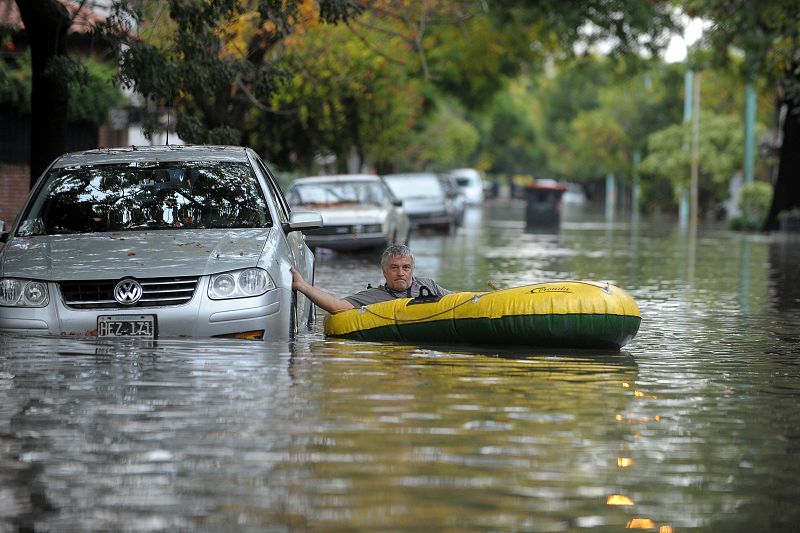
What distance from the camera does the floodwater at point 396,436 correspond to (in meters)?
6.39

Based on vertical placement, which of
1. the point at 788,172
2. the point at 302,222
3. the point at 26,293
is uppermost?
the point at 788,172

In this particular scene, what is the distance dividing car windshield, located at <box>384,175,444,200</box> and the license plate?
34901 millimetres

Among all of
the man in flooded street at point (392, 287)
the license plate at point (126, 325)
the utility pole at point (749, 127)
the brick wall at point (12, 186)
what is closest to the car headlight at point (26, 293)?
the license plate at point (126, 325)

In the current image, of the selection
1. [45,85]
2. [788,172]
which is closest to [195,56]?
[45,85]

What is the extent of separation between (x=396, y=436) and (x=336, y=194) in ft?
79.5

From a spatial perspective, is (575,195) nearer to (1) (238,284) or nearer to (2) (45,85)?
(2) (45,85)

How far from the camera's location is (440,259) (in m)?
29.3

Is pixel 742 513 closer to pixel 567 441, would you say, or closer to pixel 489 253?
pixel 567 441

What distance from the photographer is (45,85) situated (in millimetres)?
19141

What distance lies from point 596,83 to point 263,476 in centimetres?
12051

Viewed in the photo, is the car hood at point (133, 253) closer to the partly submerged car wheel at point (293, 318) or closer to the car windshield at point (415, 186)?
the partly submerged car wheel at point (293, 318)

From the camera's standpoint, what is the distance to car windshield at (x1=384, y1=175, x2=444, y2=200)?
46875 millimetres

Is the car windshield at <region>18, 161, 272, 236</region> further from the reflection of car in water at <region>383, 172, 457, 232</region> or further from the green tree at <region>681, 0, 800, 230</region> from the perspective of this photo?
the reflection of car in water at <region>383, 172, 457, 232</region>

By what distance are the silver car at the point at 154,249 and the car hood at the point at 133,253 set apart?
10mm
